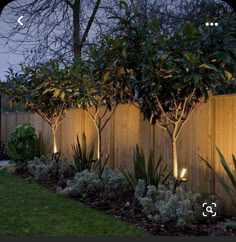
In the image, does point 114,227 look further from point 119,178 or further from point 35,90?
point 35,90

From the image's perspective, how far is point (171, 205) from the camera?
6.44 metres

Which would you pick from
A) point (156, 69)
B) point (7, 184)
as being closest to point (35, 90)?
point (7, 184)

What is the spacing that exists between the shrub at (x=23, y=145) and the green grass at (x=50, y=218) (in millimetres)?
4228

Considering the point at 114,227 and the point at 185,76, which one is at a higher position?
the point at 185,76

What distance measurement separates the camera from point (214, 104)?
721cm

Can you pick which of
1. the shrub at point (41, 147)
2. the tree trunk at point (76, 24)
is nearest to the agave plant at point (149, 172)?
the shrub at point (41, 147)

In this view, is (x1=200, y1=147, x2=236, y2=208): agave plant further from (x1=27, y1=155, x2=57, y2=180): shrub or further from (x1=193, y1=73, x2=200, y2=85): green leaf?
(x1=27, y1=155, x2=57, y2=180): shrub

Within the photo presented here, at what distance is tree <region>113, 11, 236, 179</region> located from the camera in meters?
6.25

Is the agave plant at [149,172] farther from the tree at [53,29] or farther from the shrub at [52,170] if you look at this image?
the tree at [53,29]

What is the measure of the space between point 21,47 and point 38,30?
0.98 metres

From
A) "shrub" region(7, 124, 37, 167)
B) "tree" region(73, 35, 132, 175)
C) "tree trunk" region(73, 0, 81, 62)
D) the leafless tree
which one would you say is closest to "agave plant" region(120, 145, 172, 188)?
"tree" region(73, 35, 132, 175)

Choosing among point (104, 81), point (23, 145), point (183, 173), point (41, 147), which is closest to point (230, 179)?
point (183, 173)

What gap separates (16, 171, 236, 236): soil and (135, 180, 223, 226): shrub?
0.09 metres

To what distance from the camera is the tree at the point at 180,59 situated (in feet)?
20.5
